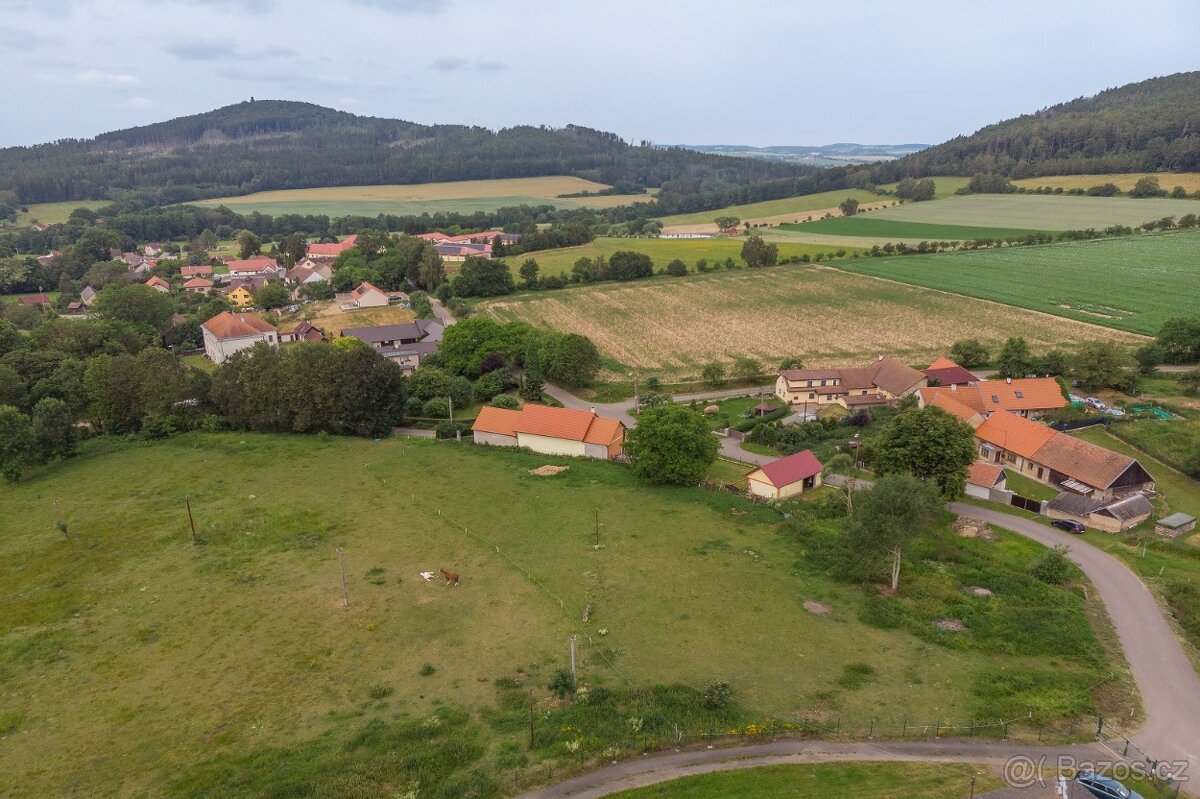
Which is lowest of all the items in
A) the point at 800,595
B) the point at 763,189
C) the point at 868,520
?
the point at 800,595

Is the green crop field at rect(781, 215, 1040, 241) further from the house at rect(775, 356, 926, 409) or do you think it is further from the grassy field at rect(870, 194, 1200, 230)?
the house at rect(775, 356, 926, 409)

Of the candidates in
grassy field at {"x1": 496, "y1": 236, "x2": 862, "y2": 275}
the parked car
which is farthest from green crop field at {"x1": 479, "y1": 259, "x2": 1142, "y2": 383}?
the parked car

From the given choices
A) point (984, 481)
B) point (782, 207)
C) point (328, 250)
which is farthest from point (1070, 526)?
point (782, 207)

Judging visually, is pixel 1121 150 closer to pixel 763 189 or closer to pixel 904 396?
pixel 763 189

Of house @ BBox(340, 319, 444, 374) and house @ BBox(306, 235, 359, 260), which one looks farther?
house @ BBox(306, 235, 359, 260)

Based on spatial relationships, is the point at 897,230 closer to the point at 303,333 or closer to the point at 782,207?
the point at 782,207

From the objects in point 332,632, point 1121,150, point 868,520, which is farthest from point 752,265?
point 1121,150

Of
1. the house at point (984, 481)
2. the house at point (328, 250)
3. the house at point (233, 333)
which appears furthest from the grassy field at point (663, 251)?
the house at point (984, 481)
